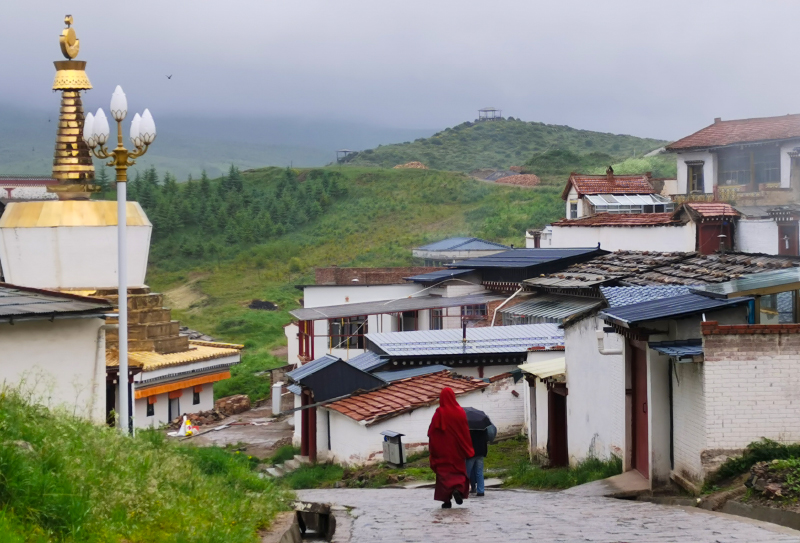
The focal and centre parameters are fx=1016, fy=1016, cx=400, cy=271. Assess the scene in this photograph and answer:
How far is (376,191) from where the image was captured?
10244cm

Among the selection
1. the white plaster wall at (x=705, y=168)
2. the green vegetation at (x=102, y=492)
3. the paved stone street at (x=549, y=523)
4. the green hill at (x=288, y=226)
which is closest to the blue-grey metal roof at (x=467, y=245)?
the green hill at (x=288, y=226)

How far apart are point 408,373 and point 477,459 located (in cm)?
1241

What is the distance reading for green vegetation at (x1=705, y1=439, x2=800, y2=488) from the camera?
12.5 m

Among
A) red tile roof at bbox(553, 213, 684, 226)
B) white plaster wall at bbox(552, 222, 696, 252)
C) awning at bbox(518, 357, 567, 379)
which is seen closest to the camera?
awning at bbox(518, 357, 567, 379)

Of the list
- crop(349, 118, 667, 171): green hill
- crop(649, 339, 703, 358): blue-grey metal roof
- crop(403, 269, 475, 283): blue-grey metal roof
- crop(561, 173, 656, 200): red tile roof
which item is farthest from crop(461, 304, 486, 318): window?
crop(349, 118, 667, 171): green hill

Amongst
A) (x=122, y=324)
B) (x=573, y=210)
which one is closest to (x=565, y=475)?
(x=122, y=324)

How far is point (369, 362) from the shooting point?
28.1 meters

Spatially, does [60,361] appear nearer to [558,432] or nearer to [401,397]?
[558,432]

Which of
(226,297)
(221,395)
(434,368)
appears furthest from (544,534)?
(226,297)

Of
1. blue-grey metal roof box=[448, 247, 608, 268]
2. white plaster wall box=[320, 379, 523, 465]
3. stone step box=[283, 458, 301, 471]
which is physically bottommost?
stone step box=[283, 458, 301, 471]

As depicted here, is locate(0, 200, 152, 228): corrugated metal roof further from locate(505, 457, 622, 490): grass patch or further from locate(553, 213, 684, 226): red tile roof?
locate(553, 213, 684, 226): red tile roof

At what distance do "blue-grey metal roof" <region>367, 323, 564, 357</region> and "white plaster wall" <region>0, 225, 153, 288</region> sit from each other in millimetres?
9257

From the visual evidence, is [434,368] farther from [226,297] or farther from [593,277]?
[226,297]

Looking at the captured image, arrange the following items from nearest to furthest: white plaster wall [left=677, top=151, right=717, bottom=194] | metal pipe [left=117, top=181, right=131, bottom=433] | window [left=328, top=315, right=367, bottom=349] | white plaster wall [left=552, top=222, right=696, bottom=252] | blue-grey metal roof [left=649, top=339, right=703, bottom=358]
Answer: blue-grey metal roof [left=649, top=339, right=703, bottom=358]
metal pipe [left=117, top=181, right=131, bottom=433]
white plaster wall [left=552, top=222, right=696, bottom=252]
window [left=328, top=315, right=367, bottom=349]
white plaster wall [left=677, top=151, right=717, bottom=194]
